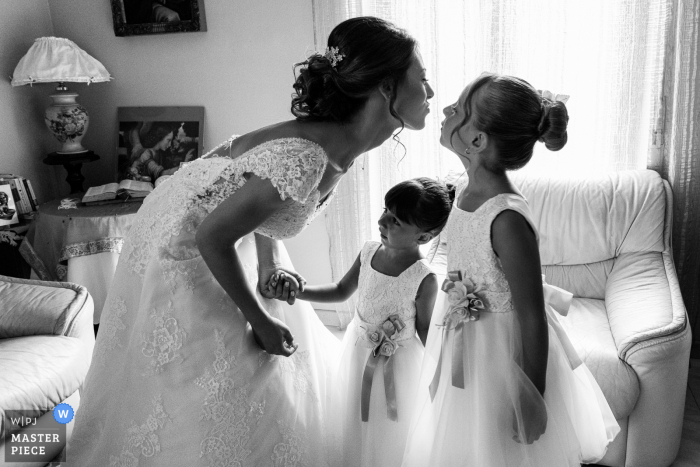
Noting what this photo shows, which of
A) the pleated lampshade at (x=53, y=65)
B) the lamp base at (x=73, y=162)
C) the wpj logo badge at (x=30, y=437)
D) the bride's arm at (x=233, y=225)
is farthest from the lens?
the lamp base at (x=73, y=162)

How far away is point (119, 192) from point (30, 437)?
1.59 meters

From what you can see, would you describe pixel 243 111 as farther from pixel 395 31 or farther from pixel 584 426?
pixel 584 426

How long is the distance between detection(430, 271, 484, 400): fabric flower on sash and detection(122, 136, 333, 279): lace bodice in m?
0.38

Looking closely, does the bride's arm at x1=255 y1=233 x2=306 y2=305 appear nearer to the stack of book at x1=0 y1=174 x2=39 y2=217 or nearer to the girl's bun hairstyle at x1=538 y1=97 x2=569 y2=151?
the girl's bun hairstyle at x1=538 y1=97 x2=569 y2=151

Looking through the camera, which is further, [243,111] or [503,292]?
[243,111]

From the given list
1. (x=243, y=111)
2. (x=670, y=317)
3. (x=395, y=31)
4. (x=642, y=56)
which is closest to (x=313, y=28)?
(x=243, y=111)

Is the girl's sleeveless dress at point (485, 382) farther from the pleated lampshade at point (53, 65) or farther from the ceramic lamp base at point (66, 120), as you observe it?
the ceramic lamp base at point (66, 120)

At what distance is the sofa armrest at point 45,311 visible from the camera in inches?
88.0

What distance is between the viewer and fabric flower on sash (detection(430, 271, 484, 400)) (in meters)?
1.35

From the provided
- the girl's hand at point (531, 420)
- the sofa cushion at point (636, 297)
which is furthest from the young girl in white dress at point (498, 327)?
the sofa cushion at point (636, 297)

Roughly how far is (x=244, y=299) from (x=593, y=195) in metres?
1.90

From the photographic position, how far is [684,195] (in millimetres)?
2684

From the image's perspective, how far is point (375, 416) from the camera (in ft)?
4.89

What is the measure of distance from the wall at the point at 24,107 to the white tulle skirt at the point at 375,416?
285cm
